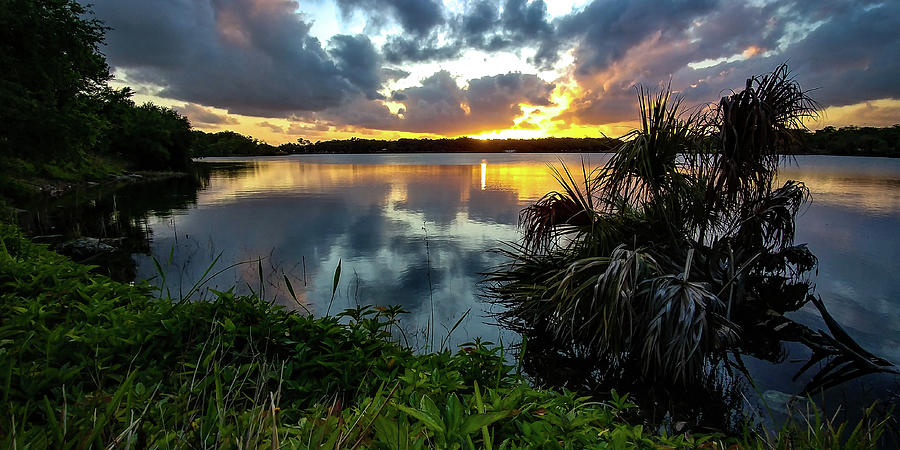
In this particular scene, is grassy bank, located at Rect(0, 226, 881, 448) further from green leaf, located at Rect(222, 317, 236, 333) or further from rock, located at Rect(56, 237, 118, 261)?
rock, located at Rect(56, 237, 118, 261)

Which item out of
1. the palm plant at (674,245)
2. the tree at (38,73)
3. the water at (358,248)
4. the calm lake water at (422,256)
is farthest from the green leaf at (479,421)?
the tree at (38,73)

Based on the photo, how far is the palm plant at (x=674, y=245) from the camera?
558 centimetres

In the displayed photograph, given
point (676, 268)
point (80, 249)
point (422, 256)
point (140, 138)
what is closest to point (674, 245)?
point (676, 268)

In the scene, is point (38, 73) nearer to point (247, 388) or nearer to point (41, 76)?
point (41, 76)

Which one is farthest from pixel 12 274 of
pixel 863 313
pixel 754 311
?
pixel 863 313

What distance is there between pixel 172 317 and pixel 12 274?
8.92 feet

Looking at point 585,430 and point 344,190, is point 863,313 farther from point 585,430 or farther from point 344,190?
point 344,190

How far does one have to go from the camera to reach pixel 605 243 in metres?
6.88

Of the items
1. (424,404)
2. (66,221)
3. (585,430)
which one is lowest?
(66,221)

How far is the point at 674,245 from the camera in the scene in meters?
7.15

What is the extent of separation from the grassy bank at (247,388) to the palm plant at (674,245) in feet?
9.62

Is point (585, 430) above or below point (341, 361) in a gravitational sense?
above

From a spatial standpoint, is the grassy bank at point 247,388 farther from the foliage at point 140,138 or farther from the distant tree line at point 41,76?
the foliage at point 140,138

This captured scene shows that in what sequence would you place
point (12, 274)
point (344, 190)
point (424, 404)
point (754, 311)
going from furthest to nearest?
point (344, 190) → point (754, 311) → point (12, 274) → point (424, 404)
